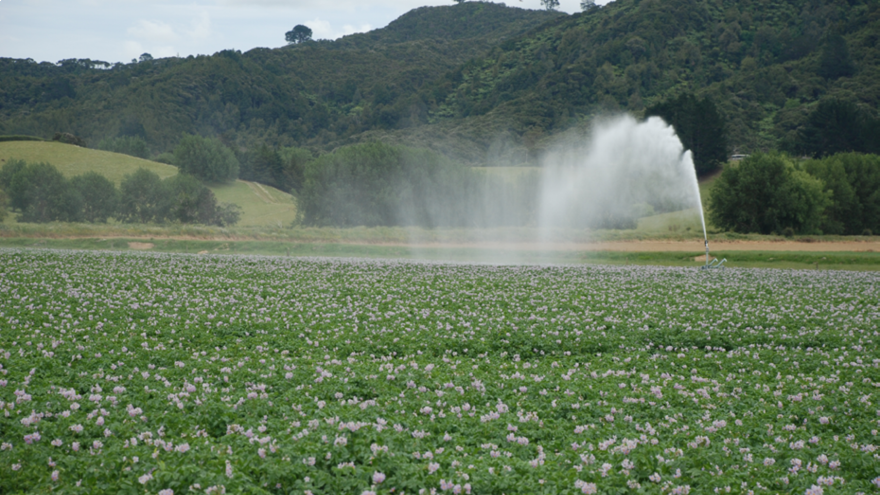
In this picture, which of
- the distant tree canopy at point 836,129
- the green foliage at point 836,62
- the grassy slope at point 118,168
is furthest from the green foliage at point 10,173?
the green foliage at point 836,62

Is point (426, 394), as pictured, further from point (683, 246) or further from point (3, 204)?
point (3, 204)

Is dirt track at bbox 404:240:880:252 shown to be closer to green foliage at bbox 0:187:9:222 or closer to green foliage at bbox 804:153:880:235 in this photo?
green foliage at bbox 804:153:880:235

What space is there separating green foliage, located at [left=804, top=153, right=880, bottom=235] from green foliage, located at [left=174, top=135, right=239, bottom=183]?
10472 centimetres

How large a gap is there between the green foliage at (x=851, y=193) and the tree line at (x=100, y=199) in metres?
77.1

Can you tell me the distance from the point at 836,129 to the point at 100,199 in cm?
11749

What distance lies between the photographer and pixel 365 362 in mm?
11133

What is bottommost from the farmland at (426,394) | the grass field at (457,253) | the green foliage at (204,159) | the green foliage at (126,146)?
the farmland at (426,394)

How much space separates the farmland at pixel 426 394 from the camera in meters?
6.17

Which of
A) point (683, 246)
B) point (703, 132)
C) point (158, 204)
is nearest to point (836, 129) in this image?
point (703, 132)

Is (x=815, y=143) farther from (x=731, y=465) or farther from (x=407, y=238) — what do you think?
(x=731, y=465)

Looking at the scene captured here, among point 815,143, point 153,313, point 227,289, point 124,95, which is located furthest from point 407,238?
point 124,95

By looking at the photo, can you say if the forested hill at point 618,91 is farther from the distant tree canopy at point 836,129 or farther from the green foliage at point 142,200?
the green foliage at point 142,200

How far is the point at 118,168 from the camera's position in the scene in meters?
115

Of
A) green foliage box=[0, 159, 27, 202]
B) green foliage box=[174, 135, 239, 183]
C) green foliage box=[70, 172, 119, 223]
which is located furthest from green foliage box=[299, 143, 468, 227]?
green foliage box=[174, 135, 239, 183]
